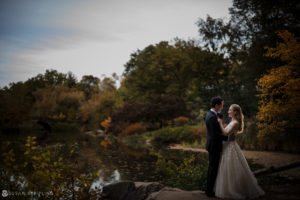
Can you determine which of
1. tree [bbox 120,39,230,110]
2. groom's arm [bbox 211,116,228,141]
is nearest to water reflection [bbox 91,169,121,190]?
groom's arm [bbox 211,116,228,141]

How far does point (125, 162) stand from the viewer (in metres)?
11.8

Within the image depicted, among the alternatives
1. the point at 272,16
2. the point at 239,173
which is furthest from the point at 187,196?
the point at 272,16

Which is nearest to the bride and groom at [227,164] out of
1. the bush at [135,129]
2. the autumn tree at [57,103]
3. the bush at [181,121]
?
the bush at [181,121]

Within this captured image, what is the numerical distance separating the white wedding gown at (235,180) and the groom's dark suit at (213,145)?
107 mm

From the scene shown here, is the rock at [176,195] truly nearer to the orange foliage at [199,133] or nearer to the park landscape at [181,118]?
the park landscape at [181,118]

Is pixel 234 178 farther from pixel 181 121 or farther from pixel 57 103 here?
pixel 57 103

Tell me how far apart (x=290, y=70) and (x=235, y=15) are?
25.4 ft

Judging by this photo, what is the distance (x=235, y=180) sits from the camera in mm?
4578

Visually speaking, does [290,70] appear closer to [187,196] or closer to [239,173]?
[239,173]

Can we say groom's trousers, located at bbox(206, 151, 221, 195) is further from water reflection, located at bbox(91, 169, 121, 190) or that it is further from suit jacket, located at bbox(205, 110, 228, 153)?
water reflection, located at bbox(91, 169, 121, 190)

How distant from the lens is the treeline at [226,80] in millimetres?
9523

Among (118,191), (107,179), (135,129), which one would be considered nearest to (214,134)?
(118,191)

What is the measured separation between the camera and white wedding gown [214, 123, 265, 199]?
4.54 m

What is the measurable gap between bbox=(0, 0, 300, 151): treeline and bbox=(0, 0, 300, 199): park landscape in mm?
62
